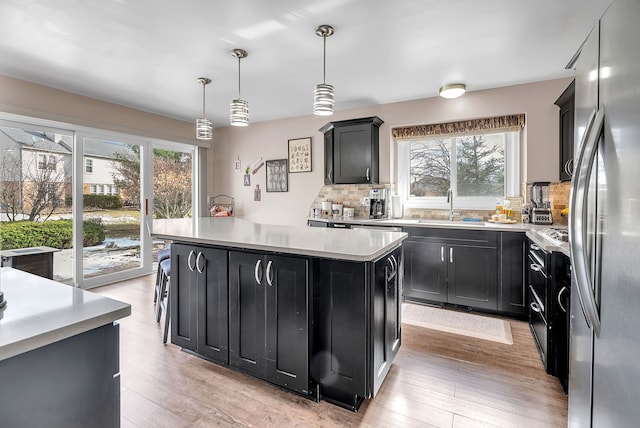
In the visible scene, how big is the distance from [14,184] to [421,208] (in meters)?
4.69

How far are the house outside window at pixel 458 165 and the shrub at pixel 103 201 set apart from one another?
12.6 feet

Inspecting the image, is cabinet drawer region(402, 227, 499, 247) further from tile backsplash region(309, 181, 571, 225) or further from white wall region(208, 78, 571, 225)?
white wall region(208, 78, 571, 225)

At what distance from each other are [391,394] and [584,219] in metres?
1.44

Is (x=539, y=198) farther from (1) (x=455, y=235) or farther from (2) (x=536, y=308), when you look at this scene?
(2) (x=536, y=308)

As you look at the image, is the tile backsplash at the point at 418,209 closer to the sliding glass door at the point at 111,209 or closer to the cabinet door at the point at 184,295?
the sliding glass door at the point at 111,209

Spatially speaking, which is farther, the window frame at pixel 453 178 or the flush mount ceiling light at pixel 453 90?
the window frame at pixel 453 178

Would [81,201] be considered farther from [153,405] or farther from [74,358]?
[74,358]

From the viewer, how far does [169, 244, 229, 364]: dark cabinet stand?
6.73 ft

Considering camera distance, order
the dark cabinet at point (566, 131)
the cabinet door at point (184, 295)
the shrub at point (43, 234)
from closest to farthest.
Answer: the cabinet door at point (184, 295), the dark cabinet at point (566, 131), the shrub at point (43, 234)

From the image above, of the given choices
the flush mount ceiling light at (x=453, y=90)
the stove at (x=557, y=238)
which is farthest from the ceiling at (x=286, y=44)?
the stove at (x=557, y=238)

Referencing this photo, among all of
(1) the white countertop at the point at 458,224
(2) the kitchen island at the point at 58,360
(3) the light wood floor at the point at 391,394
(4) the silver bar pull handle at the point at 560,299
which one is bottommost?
(3) the light wood floor at the point at 391,394

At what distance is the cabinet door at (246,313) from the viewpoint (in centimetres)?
190

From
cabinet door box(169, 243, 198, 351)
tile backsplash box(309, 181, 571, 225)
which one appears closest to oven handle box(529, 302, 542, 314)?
tile backsplash box(309, 181, 571, 225)

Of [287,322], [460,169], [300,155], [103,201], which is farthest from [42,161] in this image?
[460,169]
